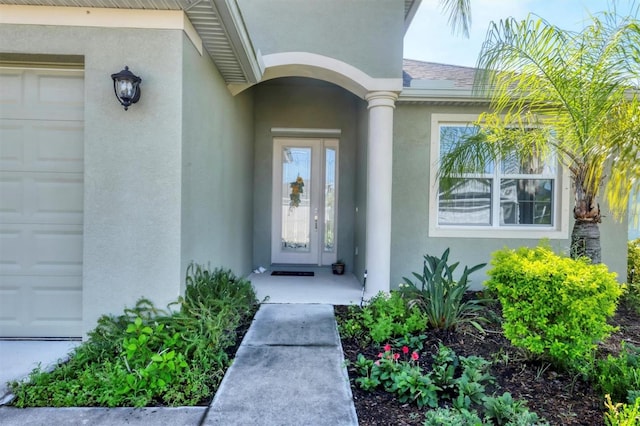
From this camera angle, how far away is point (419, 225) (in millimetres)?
5645

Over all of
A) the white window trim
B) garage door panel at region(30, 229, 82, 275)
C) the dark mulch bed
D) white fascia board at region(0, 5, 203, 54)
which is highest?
white fascia board at region(0, 5, 203, 54)

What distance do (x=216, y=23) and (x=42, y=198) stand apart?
98.1 inches

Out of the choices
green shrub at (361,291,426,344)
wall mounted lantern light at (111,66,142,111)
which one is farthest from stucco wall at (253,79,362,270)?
wall mounted lantern light at (111,66,142,111)

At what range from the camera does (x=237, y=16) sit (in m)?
3.28

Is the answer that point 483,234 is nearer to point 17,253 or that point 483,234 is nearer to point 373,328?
point 373,328

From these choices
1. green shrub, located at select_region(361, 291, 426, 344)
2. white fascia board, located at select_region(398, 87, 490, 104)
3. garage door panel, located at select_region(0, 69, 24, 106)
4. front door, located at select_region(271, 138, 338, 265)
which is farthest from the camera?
front door, located at select_region(271, 138, 338, 265)

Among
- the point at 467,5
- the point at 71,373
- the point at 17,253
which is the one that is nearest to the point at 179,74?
the point at 17,253

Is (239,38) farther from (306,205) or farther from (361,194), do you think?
(306,205)

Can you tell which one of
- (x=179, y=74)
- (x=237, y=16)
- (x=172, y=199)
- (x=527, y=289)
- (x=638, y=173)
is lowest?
(x=527, y=289)

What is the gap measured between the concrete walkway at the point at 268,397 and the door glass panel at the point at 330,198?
11.9 ft

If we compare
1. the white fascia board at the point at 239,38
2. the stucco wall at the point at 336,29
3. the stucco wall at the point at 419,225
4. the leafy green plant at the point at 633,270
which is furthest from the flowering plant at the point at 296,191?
the leafy green plant at the point at 633,270

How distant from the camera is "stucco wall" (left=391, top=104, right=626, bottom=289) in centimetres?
556

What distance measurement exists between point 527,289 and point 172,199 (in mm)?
3354

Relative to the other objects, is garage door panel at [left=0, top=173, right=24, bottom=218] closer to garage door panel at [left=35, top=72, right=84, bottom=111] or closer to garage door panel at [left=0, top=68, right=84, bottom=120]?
garage door panel at [left=0, top=68, right=84, bottom=120]
